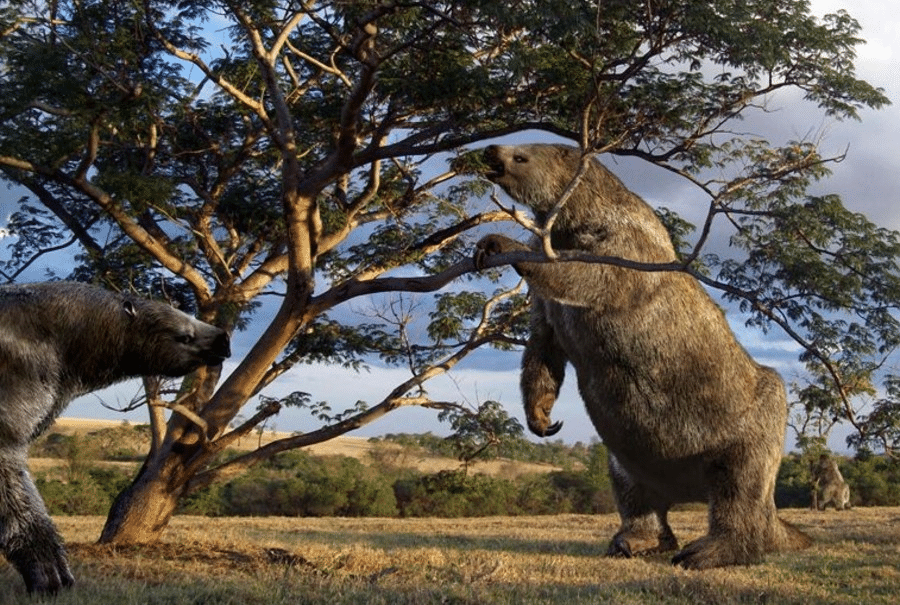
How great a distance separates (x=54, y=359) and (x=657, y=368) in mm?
4437

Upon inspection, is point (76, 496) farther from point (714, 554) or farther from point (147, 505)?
point (714, 554)

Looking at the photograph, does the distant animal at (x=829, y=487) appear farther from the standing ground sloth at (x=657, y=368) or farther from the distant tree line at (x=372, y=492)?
the standing ground sloth at (x=657, y=368)

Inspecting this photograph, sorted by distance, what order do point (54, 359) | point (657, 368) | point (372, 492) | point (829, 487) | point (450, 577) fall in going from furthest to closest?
point (372, 492) → point (829, 487) → point (657, 368) → point (450, 577) → point (54, 359)

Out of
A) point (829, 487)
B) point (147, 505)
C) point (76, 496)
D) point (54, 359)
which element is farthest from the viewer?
point (829, 487)

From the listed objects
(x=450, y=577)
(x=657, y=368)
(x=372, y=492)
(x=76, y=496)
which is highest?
(x=657, y=368)

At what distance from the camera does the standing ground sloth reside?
25.7 feet

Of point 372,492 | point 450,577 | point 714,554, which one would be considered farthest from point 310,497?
point 450,577

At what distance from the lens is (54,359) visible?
598 centimetres

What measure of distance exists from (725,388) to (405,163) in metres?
6.99

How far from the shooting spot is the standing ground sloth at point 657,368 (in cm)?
784

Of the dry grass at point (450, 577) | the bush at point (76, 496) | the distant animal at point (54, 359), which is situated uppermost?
the distant animal at point (54, 359)

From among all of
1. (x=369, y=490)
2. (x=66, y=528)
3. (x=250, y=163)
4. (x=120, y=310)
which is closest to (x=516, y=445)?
(x=250, y=163)

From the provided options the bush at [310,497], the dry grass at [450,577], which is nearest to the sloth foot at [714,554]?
the dry grass at [450,577]

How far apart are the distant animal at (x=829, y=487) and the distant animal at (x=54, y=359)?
840 inches
